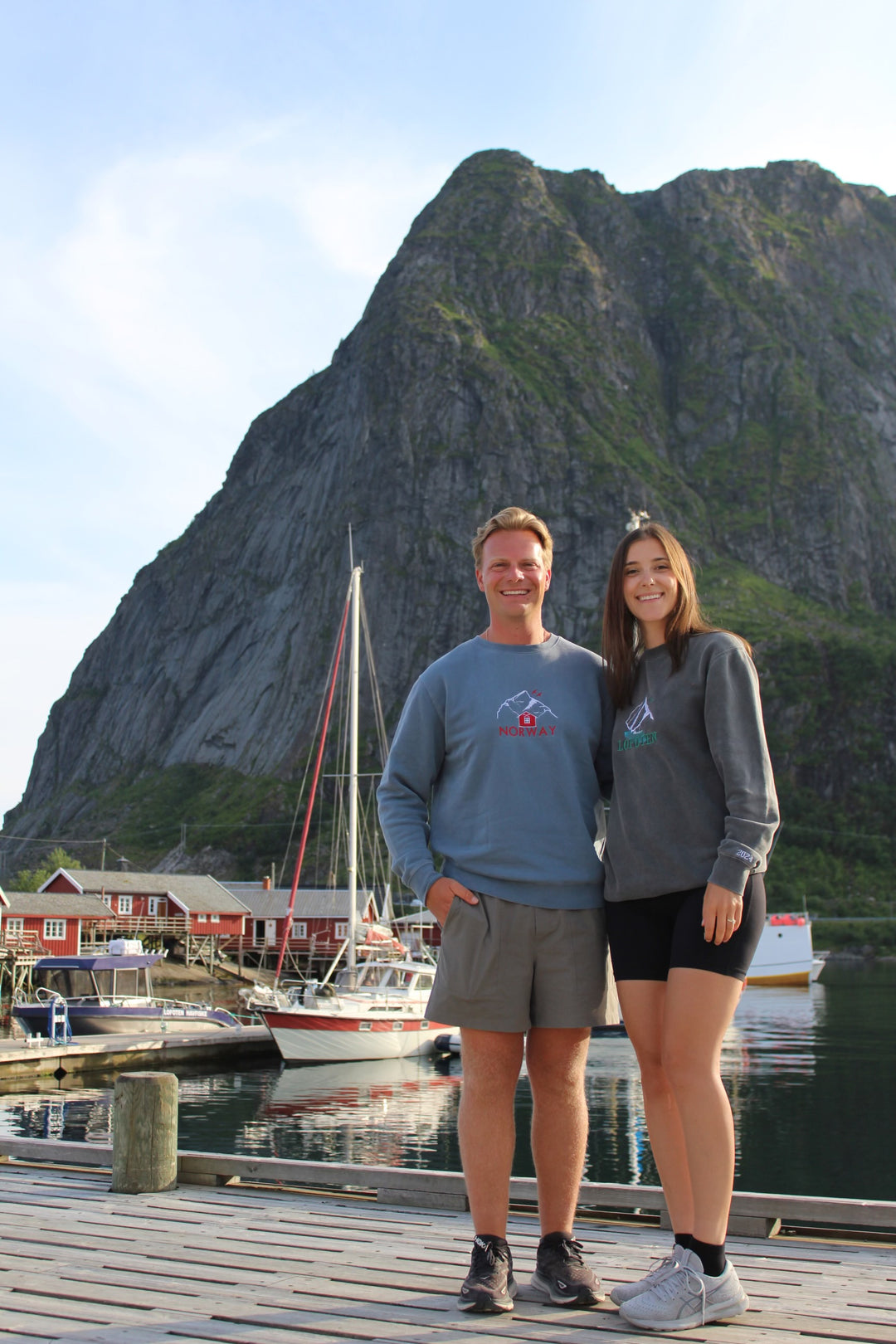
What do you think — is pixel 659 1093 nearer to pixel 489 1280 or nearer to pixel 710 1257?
pixel 710 1257

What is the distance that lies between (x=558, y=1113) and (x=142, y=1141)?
10.0 feet

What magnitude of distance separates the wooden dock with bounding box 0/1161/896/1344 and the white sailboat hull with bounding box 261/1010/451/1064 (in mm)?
26696

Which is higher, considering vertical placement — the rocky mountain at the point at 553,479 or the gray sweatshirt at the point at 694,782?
the rocky mountain at the point at 553,479

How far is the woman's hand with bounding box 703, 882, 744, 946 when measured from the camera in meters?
4.23

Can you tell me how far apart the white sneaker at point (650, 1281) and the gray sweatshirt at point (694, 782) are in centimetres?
126

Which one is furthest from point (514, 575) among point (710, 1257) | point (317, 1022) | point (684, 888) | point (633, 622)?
point (317, 1022)

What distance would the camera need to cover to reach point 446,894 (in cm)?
470

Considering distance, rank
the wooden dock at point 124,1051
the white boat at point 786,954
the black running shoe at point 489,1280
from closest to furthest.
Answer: the black running shoe at point 489,1280, the wooden dock at point 124,1051, the white boat at point 786,954

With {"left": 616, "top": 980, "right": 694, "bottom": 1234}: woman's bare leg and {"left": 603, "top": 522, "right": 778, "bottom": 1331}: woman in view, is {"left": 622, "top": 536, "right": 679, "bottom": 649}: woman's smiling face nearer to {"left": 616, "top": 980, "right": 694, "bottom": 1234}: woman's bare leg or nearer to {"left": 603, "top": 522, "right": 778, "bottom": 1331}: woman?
{"left": 603, "top": 522, "right": 778, "bottom": 1331}: woman

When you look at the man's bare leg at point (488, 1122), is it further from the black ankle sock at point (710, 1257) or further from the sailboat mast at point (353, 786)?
the sailboat mast at point (353, 786)

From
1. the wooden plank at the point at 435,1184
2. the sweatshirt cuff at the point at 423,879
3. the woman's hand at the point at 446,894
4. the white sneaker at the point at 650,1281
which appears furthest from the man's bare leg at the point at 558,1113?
the wooden plank at the point at 435,1184

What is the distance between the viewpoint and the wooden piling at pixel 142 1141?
6629mm

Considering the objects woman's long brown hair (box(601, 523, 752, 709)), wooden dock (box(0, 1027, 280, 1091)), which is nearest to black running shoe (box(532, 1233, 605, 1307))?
woman's long brown hair (box(601, 523, 752, 709))

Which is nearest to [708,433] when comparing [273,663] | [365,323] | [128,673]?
[365,323]
